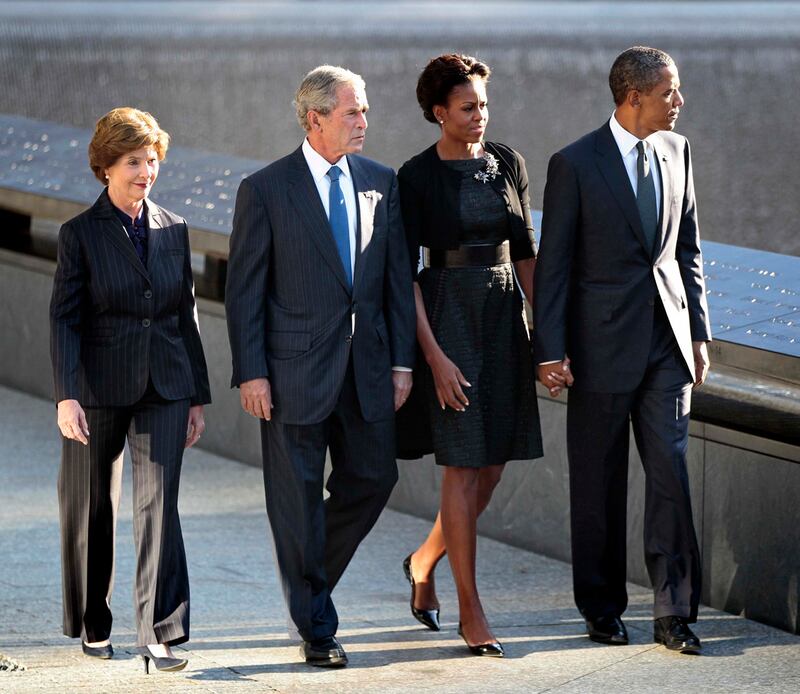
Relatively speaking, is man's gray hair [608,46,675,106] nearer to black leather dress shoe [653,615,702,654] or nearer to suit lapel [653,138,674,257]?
suit lapel [653,138,674,257]

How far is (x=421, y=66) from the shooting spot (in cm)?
2472

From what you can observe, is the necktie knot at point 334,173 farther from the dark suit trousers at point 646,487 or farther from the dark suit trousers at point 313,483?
the dark suit trousers at point 646,487

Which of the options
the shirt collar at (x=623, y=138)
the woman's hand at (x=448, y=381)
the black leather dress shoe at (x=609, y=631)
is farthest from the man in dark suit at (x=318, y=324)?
the black leather dress shoe at (x=609, y=631)

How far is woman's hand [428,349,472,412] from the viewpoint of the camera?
17.9 feet

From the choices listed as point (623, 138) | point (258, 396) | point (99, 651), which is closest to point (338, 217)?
point (258, 396)

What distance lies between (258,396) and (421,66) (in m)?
19.9

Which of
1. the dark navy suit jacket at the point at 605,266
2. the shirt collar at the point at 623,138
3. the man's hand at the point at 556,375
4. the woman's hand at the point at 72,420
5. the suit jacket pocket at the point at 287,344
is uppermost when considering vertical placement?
the shirt collar at the point at 623,138

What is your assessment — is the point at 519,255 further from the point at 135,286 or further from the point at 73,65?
the point at 73,65

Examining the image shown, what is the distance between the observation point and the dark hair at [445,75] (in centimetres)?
540

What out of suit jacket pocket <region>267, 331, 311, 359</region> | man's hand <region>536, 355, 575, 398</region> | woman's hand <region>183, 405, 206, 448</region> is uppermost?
suit jacket pocket <region>267, 331, 311, 359</region>

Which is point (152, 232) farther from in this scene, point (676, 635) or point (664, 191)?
point (676, 635)

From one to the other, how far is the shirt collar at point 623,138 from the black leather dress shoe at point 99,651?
7.56 feet

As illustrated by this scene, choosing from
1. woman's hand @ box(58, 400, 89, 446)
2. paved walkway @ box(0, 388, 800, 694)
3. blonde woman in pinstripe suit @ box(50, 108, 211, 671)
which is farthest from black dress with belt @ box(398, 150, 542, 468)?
woman's hand @ box(58, 400, 89, 446)

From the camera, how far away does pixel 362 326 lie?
17.4 feet
